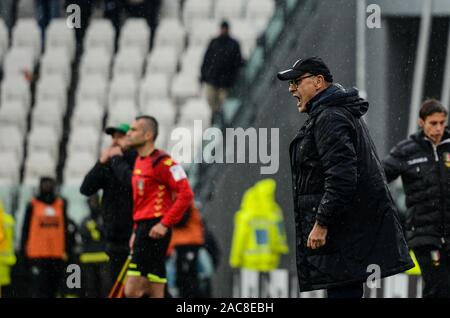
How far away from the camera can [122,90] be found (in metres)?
13.5

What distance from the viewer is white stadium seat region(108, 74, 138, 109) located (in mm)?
13594

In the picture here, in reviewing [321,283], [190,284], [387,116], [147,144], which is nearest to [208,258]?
[190,284]

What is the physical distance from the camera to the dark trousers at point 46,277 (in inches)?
456

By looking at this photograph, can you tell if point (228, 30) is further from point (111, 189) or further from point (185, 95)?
point (111, 189)

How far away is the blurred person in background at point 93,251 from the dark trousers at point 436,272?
3.51 metres

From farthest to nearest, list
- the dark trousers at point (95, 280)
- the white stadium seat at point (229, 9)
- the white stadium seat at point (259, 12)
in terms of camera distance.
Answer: the white stadium seat at point (229, 9)
the white stadium seat at point (259, 12)
the dark trousers at point (95, 280)

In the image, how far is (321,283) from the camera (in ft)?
22.1

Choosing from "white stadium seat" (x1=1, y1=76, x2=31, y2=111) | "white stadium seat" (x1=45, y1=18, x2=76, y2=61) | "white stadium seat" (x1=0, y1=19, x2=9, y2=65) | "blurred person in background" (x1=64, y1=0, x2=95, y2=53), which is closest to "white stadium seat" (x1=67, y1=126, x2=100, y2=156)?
"white stadium seat" (x1=1, y1=76, x2=31, y2=111)

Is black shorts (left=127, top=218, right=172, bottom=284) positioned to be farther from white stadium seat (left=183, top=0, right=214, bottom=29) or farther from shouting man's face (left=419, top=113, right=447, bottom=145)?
white stadium seat (left=183, top=0, right=214, bottom=29)

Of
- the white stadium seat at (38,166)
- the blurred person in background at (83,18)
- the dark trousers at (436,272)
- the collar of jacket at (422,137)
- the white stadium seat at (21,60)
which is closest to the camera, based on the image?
the dark trousers at (436,272)

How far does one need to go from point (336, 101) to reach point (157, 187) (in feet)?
8.11

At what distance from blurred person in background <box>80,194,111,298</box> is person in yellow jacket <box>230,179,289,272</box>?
1.17 m

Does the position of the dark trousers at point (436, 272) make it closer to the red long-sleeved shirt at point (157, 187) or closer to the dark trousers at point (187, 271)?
the red long-sleeved shirt at point (157, 187)

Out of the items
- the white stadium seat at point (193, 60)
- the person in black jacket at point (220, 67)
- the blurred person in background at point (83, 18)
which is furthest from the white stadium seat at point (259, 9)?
the blurred person in background at point (83, 18)
